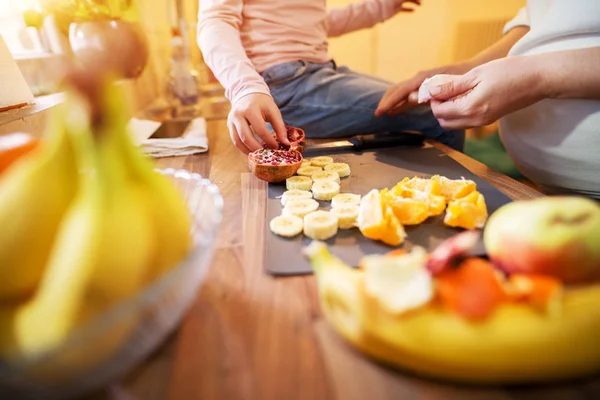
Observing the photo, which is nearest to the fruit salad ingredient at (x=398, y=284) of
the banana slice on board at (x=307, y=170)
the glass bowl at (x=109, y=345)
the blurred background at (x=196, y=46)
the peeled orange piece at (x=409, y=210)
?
the glass bowl at (x=109, y=345)

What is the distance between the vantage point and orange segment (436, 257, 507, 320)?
301mm

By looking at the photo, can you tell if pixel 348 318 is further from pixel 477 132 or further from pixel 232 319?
pixel 477 132

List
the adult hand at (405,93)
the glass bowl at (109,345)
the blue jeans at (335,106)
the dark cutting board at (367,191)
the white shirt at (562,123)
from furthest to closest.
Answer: the blue jeans at (335,106) < the adult hand at (405,93) < the white shirt at (562,123) < the dark cutting board at (367,191) < the glass bowl at (109,345)

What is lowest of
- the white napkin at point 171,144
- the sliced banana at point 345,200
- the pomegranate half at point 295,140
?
the white napkin at point 171,144

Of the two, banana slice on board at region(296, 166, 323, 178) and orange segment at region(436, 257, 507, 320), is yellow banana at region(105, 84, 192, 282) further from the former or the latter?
banana slice on board at region(296, 166, 323, 178)

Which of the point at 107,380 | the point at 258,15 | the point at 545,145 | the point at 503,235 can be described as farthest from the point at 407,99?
the point at 107,380

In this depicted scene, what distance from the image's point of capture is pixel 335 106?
43.3 inches

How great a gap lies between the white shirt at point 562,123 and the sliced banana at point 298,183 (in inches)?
20.8

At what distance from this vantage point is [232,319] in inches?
15.8

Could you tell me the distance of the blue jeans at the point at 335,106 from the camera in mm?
1092

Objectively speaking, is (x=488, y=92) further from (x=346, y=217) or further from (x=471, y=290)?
(x=471, y=290)

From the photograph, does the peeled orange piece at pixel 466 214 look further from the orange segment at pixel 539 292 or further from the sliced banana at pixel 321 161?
the sliced banana at pixel 321 161

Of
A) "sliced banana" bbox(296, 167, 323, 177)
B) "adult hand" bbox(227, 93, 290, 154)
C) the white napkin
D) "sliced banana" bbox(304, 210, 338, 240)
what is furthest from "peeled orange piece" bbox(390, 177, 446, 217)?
the white napkin

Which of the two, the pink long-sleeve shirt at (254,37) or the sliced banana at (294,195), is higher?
the pink long-sleeve shirt at (254,37)
